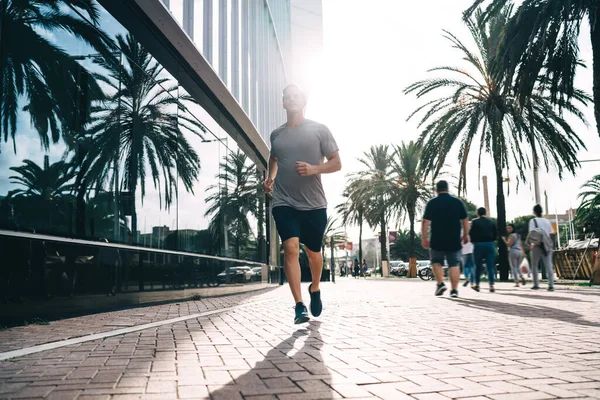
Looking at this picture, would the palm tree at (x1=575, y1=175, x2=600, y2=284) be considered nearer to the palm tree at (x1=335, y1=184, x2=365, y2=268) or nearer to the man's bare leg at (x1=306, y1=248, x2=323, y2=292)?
the palm tree at (x1=335, y1=184, x2=365, y2=268)

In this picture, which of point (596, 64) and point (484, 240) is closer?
point (484, 240)

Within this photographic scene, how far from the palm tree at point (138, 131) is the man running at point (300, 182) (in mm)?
2457

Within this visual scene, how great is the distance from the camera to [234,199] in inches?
579

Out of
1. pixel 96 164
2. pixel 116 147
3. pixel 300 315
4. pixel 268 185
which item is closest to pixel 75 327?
pixel 300 315

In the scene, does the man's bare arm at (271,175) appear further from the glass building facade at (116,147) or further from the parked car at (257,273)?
the parked car at (257,273)

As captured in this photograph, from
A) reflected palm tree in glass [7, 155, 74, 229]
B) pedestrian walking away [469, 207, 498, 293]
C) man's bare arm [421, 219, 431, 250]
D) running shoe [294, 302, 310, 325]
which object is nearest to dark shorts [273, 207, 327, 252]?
running shoe [294, 302, 310, 325]

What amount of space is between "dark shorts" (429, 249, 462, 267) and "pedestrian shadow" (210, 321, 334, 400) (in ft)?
17.9

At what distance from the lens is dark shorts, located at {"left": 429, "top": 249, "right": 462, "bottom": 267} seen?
8.81 m

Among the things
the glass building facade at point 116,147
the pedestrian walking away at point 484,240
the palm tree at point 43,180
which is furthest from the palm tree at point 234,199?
the palm tree at point 43,180

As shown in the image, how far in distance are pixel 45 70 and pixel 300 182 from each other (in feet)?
9.13

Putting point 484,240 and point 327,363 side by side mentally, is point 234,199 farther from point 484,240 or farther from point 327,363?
point 327,363

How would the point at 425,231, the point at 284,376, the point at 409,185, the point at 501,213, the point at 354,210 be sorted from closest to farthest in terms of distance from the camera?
1. the point at 284,376
2. the point at 425,231
3. the point at 501,213
4. the point at 409,185
5. the point at 354,210

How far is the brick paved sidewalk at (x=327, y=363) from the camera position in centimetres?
245

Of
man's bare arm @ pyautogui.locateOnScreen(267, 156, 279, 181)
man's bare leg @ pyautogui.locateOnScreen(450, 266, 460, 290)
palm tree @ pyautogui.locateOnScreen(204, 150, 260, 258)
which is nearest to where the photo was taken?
man's bare arm @ pyautogui.locateOnScreen(267, 156, 279, 181)
